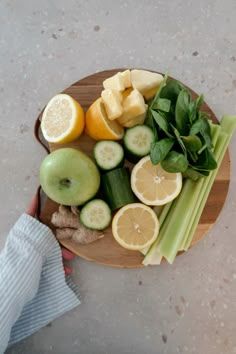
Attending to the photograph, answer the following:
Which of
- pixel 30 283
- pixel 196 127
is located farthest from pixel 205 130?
pixel 30 283

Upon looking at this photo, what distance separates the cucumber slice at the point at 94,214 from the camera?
1095mm

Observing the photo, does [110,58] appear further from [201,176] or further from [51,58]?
[201,176]

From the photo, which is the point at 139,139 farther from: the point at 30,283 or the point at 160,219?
the point at 30,283

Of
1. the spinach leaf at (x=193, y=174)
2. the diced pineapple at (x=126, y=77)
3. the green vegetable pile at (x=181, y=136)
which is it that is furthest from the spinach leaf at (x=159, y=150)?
the diced pineapple at (x=126, y=77)

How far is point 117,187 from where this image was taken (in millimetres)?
1095

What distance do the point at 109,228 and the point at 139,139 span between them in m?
0.26

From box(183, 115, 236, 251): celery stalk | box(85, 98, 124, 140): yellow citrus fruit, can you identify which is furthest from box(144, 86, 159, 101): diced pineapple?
box(183, 115, 236, 251): celery stalk

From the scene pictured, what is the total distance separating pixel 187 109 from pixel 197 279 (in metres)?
0.56

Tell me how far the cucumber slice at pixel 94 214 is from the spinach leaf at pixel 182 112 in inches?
11.0

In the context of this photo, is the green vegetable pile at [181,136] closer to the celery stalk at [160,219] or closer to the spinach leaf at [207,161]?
the spinach leaf at [207,161]

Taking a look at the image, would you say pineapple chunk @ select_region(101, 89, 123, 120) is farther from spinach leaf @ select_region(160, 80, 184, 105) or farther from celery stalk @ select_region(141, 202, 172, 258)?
celery stalk @ select_region(141, 202, 172, 258)

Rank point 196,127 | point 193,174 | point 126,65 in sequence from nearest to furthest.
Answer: point 196,127
point 193,174
point 126,65

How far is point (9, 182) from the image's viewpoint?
130 cm

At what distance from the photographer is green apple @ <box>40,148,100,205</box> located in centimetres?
104
